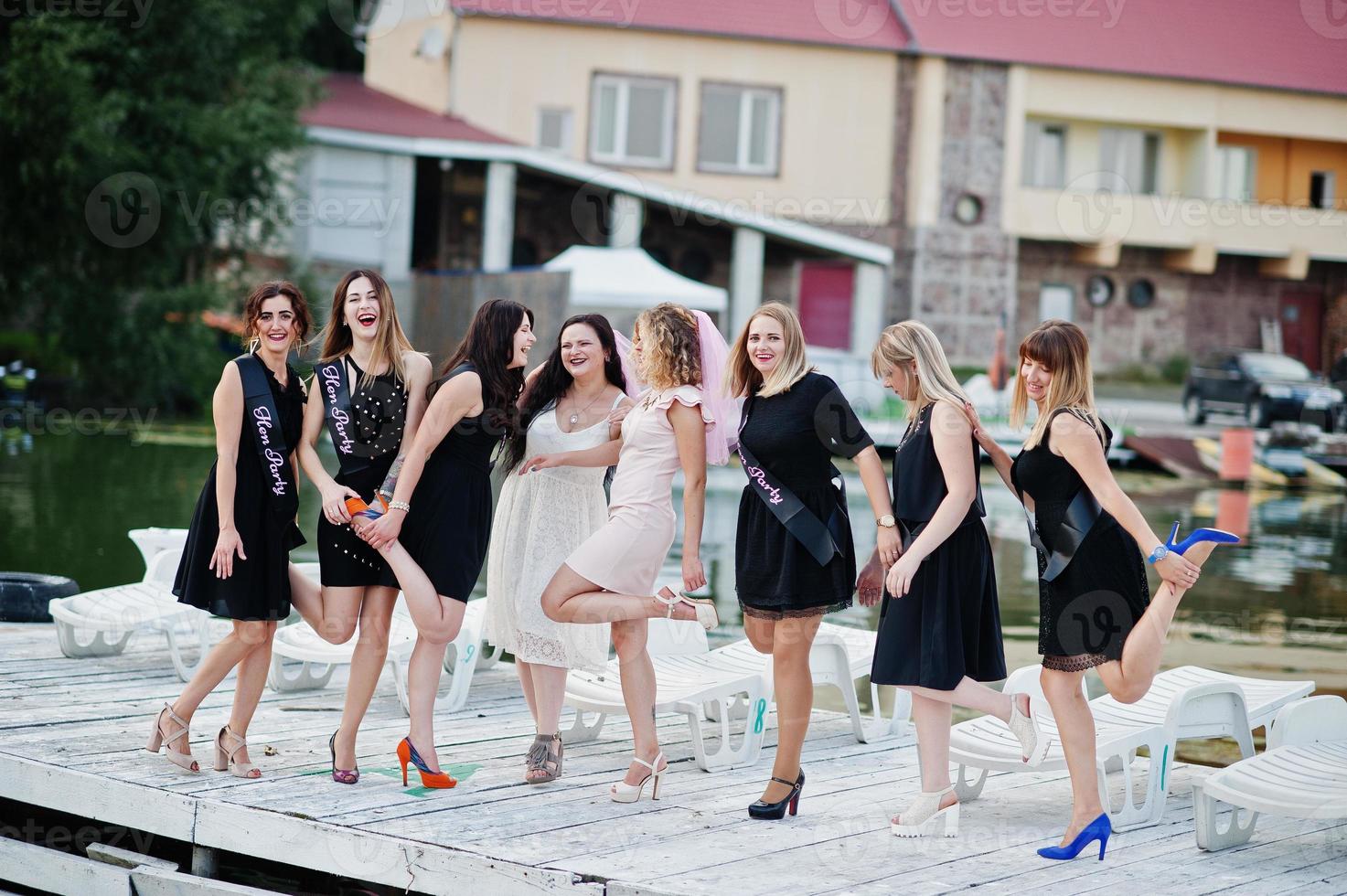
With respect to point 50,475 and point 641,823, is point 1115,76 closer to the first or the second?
point 50,475

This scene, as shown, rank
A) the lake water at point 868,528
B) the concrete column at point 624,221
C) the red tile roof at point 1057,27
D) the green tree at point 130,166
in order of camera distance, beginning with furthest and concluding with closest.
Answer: the red tile roof at point 1057,27
the concrete column at point 624,221
the green tree at point 130,166
the lake water at point 868,528

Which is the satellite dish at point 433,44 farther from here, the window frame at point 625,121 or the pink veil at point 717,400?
the pink veil at point 717,400

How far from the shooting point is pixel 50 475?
764 inches

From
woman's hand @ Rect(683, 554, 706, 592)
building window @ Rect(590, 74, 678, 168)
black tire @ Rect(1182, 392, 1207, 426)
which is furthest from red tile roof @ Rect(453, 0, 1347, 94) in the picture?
woman's hand @ Rect(683, 554, 706, 592)

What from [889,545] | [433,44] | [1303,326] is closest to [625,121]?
[433,44]

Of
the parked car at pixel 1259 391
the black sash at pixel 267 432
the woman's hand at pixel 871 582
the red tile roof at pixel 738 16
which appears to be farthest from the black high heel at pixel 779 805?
the red tile roof at pixel 738 16

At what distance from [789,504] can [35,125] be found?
23.4m

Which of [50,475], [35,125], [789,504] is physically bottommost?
[50,475]

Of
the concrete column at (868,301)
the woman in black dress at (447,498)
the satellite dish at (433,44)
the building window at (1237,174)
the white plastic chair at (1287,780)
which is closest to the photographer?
the white plastic chair at (1287,780)

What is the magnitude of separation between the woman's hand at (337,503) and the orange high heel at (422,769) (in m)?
0.88

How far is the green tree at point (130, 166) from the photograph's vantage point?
84.3 feet

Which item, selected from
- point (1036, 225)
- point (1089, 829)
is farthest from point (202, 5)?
point (1089, 829)

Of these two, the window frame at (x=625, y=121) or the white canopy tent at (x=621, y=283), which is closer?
the white canopy tent at (x=621, y=283)

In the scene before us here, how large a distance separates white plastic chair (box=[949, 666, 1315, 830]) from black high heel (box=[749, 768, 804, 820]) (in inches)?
24.1
